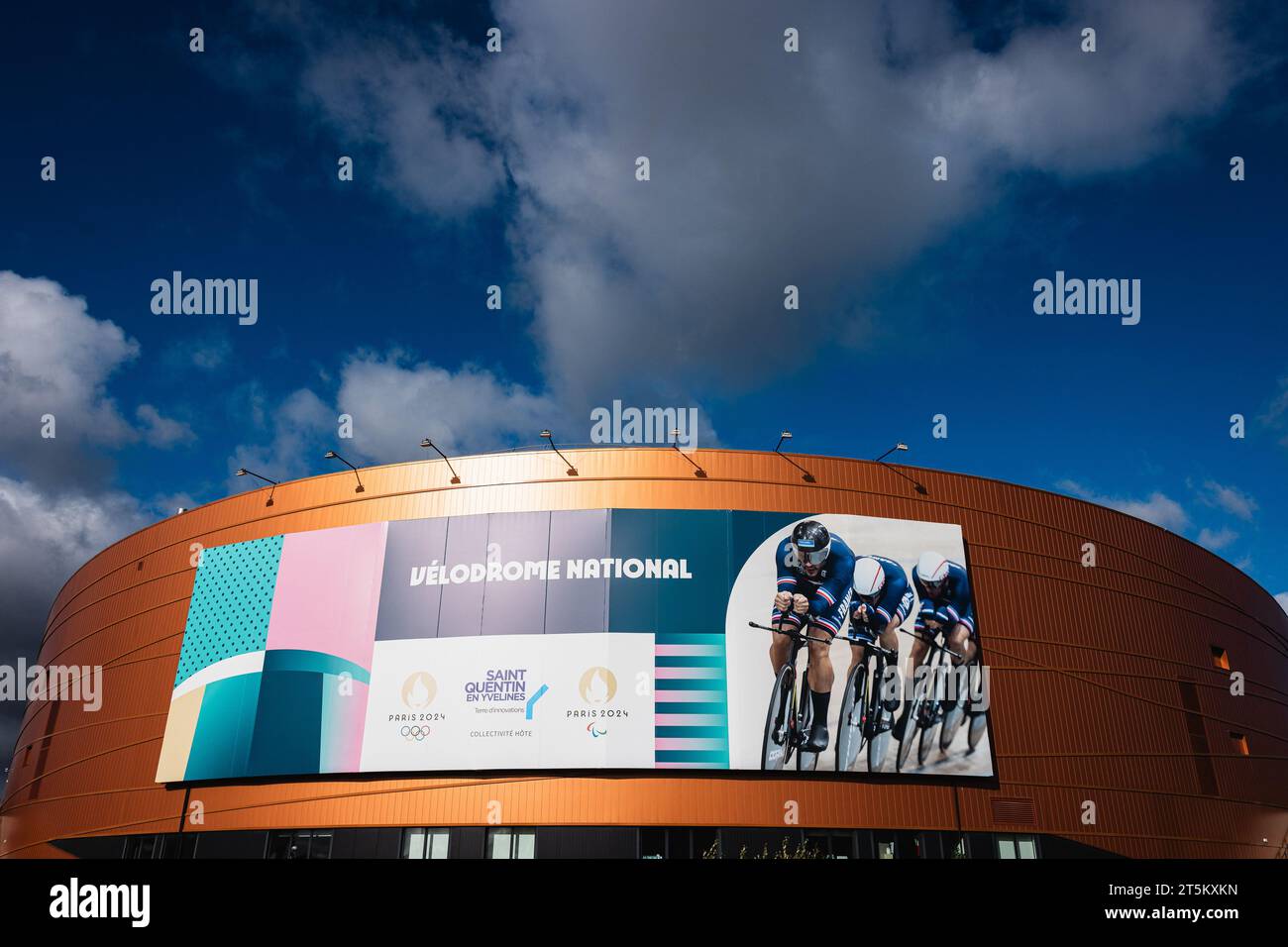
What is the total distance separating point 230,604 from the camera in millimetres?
37500

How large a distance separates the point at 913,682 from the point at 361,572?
22438 mm

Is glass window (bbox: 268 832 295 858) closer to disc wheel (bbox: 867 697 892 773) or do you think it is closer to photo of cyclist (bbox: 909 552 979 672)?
disc wheel (bbox: 867 697 892 773)

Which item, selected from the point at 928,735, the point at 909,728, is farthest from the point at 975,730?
the point at 909,728

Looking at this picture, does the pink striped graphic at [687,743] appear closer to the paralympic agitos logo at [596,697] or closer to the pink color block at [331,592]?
the paralympic agitos logo at [596,697]

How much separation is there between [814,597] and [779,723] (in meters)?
5.08

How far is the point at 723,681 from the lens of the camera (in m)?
32.1

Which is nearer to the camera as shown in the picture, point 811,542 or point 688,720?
point 688,720

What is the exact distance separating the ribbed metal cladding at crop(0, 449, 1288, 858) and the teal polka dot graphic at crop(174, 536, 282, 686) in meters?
1.14

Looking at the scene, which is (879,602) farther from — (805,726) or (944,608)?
(805,726)

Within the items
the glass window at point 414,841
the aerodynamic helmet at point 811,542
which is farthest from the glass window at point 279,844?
the aerodynamic helmet at point 811,542

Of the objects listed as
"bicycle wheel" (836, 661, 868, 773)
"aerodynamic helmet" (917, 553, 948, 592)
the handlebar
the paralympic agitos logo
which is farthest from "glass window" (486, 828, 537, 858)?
"aerodynamic helmet" (917, 553, 948, 592)

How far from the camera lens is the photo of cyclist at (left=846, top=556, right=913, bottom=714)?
3378 centimetres
